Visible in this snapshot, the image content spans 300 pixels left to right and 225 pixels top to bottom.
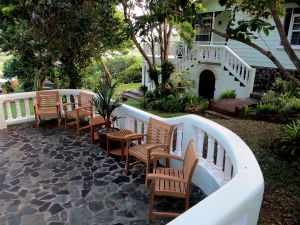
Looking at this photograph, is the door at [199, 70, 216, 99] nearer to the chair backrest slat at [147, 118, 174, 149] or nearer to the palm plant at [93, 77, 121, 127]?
the palm plant at [93, 77, 121, 127]

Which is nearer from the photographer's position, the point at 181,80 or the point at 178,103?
the point at 178,103

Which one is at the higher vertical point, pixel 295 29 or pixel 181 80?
pixel 295 29

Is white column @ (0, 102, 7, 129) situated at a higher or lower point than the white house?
lower

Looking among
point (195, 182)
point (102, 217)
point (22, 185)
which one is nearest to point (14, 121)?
point (22, 185)

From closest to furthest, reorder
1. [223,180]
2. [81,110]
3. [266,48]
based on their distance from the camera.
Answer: [223,180] → [81,110] → [266,48]

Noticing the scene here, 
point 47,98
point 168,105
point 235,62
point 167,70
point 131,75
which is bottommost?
point 168,105

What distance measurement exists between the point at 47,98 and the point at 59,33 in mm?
1918

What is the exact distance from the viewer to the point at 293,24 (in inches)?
386

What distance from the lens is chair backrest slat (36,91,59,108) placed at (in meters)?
6.57

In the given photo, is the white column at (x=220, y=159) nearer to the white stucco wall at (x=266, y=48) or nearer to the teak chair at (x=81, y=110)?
the teak chair at (x=81, y=110)

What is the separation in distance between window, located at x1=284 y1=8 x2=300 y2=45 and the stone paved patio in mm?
9108

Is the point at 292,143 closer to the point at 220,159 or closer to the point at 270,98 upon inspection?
the point at 220,159

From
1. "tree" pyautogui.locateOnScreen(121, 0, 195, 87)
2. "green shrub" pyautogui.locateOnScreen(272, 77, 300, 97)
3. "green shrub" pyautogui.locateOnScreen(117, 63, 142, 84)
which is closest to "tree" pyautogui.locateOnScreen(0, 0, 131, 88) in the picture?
"tree" pyautogui.locateOnScreen(121, 0, 195, 87)

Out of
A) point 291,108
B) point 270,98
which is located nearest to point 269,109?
point 291,108
